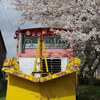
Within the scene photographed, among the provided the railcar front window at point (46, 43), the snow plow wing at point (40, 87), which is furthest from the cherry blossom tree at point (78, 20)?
the snow plow wing at point (40, 87)

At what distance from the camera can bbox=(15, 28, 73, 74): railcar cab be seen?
9547mm

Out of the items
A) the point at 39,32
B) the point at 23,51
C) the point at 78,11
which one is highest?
the point at 78,11

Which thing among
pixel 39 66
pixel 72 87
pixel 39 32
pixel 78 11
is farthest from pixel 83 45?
pixel 72 87

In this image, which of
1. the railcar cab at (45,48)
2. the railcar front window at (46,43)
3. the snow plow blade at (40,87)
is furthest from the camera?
the railcar front window at (46,43)

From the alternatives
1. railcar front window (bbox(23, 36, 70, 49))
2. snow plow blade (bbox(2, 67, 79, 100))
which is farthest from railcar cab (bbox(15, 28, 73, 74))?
snow plow blade (bbox(2, 67, 79, 100))

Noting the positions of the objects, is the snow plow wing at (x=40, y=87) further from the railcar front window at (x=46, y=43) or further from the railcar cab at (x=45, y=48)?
the railcar front window at (x=46, y=43)

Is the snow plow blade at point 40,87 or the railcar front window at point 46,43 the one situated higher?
the railcar front window at point 46,43

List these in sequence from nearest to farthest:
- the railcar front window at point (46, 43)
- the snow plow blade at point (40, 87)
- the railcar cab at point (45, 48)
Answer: the snow plow blade at point (40, 87)
the railcar cab at point (45, 48)
the railcar front window at point (46, 43)

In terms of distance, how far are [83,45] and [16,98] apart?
16.4 ft

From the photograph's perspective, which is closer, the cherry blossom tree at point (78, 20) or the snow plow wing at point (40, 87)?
the snow plow wing at point (40, 87)

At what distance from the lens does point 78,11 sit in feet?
37.0

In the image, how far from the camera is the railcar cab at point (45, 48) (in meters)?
9.55

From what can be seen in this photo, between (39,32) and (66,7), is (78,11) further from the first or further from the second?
(39,32)

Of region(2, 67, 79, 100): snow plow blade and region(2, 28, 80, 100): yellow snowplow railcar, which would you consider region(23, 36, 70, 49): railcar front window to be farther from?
region(2, 67, 79, 100): snow plow blade
